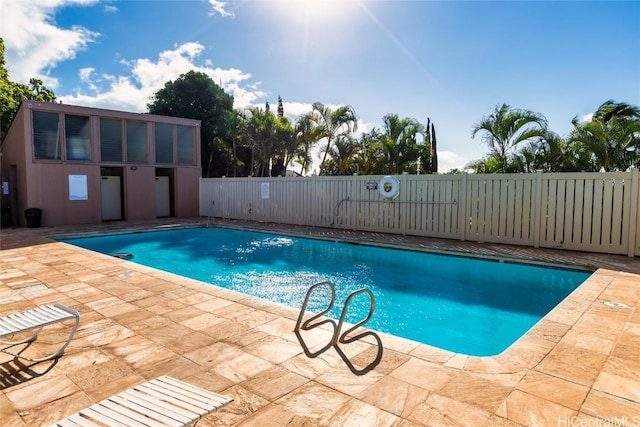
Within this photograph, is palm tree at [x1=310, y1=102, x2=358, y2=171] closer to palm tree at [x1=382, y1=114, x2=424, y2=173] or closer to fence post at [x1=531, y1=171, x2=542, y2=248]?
palm tree at [x1=382, y1=114, x2=424, y2=173]

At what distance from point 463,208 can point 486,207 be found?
1.76ft

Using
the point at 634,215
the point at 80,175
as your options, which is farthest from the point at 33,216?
the point at 634,215

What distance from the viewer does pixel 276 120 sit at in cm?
1902

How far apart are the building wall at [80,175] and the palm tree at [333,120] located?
583 cm

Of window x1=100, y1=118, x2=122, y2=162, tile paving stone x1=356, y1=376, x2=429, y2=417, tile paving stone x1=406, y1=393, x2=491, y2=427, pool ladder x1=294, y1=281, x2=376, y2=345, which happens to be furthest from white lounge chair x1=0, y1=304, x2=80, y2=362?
window x1=100, y1=118, x2=122, y2=162

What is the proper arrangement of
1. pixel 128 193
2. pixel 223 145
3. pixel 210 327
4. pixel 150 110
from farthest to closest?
pixel 150 110, pixel 223 145, pixel 128 193, pixel 210 327

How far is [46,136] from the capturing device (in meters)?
12.8

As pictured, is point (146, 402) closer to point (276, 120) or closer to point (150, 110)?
point (276, 120)

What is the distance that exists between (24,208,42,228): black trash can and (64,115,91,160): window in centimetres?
215

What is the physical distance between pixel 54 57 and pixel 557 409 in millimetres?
19165

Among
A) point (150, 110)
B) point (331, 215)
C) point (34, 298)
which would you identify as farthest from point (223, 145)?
point (34, 298)

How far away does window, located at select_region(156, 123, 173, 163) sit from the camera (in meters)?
15.6

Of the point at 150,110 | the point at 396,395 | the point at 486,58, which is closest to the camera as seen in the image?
the point at 396,395

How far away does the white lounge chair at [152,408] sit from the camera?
5.18ft
